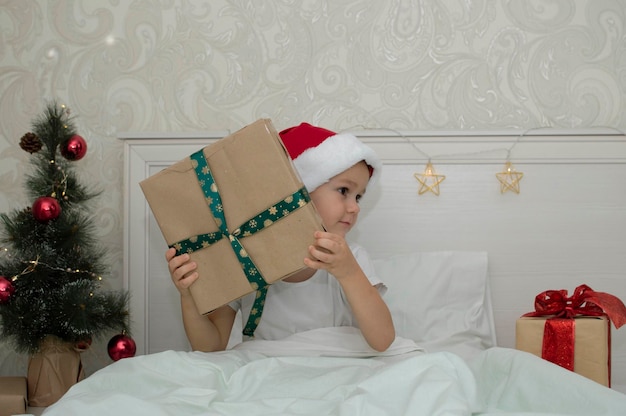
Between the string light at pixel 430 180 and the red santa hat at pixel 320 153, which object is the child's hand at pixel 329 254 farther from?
the string light at pixel 430 180

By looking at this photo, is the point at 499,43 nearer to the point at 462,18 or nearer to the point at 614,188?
the point at 462,18

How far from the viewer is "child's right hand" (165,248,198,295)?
1.44 metres

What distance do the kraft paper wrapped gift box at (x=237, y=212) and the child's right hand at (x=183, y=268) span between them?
13mm

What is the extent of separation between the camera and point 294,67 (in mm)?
2029

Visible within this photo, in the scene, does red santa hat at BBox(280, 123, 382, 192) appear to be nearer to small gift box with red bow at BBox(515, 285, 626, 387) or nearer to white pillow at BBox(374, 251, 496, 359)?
white pillow at BBox(374, 251, 496, 359)

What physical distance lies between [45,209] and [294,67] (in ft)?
2.55

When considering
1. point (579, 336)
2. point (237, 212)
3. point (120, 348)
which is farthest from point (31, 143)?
point (579, 336)

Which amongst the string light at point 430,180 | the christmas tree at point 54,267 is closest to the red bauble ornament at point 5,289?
the christmas tree at point 54,267

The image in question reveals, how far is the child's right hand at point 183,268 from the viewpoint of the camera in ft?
4.73

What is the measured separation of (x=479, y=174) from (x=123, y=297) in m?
0.98

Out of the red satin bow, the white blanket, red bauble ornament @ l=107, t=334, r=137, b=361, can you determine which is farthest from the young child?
the red satin bow

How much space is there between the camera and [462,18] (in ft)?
6.54

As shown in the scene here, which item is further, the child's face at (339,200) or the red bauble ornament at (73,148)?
the red bauble ornament at (73,148)

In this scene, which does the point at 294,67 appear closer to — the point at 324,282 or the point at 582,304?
the point at 324,282
